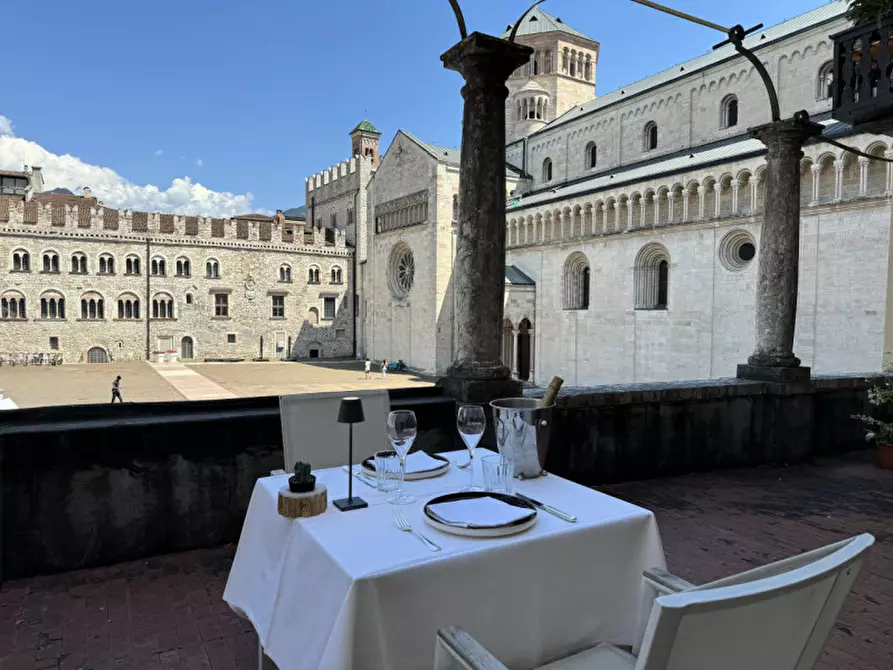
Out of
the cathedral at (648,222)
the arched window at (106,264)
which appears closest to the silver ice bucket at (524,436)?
the cathedral at (648,222)

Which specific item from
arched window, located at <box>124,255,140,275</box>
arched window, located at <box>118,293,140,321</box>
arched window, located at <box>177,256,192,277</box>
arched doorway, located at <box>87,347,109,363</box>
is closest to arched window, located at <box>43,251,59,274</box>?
arched window, located at <box>124,255,140,275</box>

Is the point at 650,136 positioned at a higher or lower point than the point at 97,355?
higher

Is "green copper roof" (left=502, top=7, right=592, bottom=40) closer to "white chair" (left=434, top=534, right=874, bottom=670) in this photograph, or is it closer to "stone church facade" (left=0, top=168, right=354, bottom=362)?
"stone church facade" (left=0, top=168, right=354, bottom=362)

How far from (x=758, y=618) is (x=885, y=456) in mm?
6055

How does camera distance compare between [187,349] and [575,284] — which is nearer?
[575,284]

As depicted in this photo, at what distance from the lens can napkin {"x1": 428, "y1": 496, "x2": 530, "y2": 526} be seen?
1848 millimetres

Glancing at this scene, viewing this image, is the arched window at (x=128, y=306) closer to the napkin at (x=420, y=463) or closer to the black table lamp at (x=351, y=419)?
the napkin at (x=420, y=463)

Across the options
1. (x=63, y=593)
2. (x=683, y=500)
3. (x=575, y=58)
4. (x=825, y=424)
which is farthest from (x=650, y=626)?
(x=575, y=58)

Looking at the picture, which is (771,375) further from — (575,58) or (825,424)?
(575,58)

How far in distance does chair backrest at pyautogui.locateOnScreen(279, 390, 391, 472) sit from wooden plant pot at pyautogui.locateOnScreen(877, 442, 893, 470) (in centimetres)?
530

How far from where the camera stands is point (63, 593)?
3135 mm

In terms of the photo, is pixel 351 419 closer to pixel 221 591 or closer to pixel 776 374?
pixel 221 591

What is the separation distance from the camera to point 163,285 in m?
33.4

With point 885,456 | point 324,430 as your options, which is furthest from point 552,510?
point 885,456
